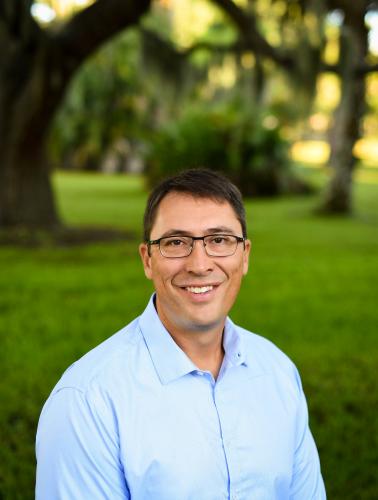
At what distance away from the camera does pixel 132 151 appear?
28.8m

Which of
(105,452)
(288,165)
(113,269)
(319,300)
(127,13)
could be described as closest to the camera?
(105,452)

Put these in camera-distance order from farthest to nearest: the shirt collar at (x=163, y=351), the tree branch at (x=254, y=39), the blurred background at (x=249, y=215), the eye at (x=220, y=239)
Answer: the tree branch at (x=254, y=39) < the blurred background at (x=249, y=215) < the eye at (x=220, y=239) < the shirt collar at (x=163, y=351)

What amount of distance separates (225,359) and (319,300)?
4951mm

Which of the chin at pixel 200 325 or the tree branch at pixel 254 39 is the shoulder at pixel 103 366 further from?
the tree branch at pixel 254 39

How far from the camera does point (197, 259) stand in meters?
1.89

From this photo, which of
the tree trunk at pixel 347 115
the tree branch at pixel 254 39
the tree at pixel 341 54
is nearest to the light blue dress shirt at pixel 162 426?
the tree at pixel 341 54

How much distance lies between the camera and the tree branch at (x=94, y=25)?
29.1 ft

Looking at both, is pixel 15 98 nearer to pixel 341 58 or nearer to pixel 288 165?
pixel 341 58

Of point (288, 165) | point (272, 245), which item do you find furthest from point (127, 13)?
point (288, 165)

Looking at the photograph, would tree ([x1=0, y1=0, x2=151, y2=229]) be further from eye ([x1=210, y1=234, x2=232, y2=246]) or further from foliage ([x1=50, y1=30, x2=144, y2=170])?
foliage ([x1=50, y1=30, x2=144, y2=170])

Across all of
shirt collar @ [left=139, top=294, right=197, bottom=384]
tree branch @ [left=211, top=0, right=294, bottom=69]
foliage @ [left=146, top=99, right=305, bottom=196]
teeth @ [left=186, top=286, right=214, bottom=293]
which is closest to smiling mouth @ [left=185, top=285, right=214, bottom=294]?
teeth @ [left=186, top=286, right=214, bottom=293]

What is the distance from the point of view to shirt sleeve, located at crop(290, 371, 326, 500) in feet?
6.75

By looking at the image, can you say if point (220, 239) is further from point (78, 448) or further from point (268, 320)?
point (268, 320)

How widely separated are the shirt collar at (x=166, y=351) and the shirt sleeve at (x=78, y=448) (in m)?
0.19
